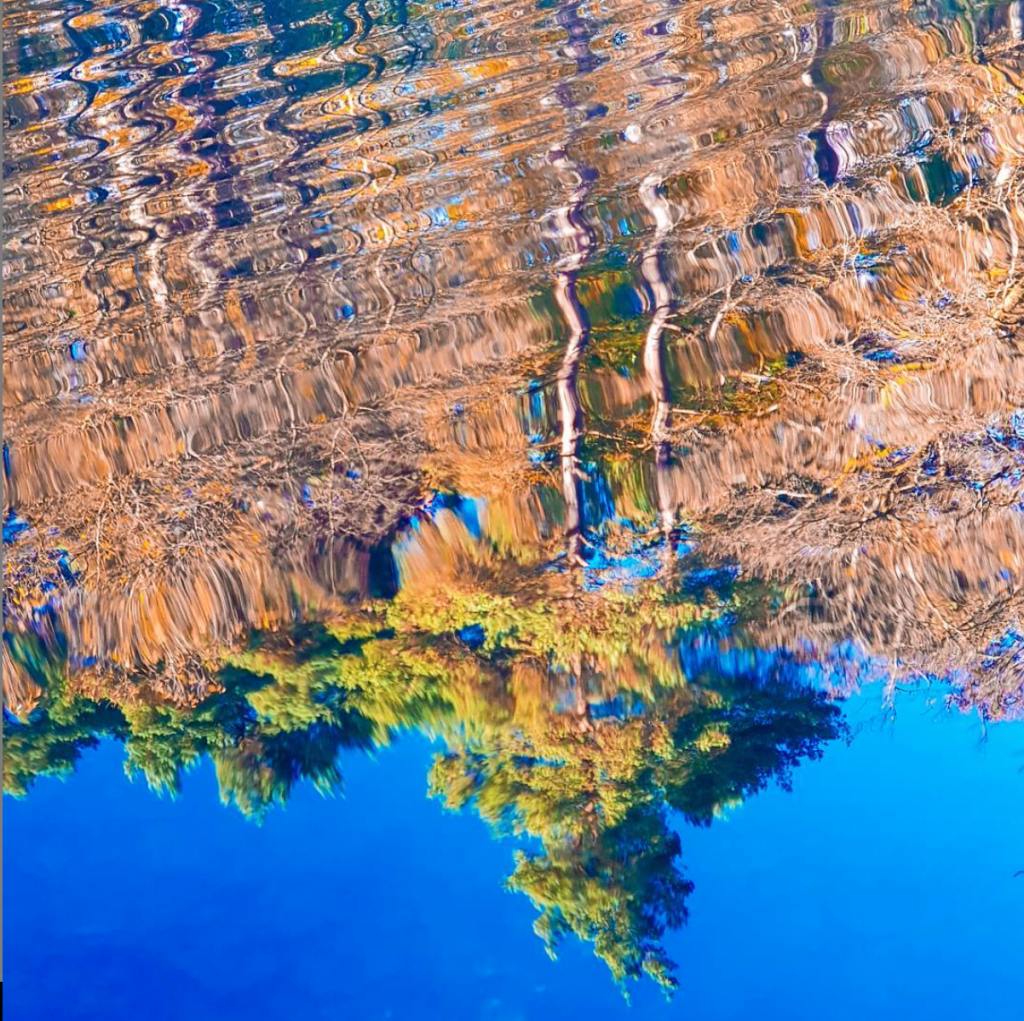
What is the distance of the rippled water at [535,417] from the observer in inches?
91.4

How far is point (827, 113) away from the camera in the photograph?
4152 millimetres

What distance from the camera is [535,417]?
2984mm

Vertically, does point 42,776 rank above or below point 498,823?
above

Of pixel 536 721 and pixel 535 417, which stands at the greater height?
pixel 535 417

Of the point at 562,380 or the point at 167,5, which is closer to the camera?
the point at 562,380

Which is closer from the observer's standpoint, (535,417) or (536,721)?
(536,721)

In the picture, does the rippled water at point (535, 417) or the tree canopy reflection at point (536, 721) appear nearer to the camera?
the tree canopy reflection at point (536, 721)

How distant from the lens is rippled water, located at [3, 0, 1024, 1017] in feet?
7.61

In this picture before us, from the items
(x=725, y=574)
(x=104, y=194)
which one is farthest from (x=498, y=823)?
(x=104, y=194)

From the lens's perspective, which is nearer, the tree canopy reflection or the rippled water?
the tree canopy reflection

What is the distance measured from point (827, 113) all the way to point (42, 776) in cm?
410

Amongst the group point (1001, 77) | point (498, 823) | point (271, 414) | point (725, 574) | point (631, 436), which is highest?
point (1001, 77)

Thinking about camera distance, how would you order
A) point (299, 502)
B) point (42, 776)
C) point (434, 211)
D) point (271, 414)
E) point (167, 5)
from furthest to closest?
point (167, 5) → point (434, 211) → point (271, 414) → point (299, 502) → point (42, 776)

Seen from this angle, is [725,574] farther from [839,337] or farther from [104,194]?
[104,194]
